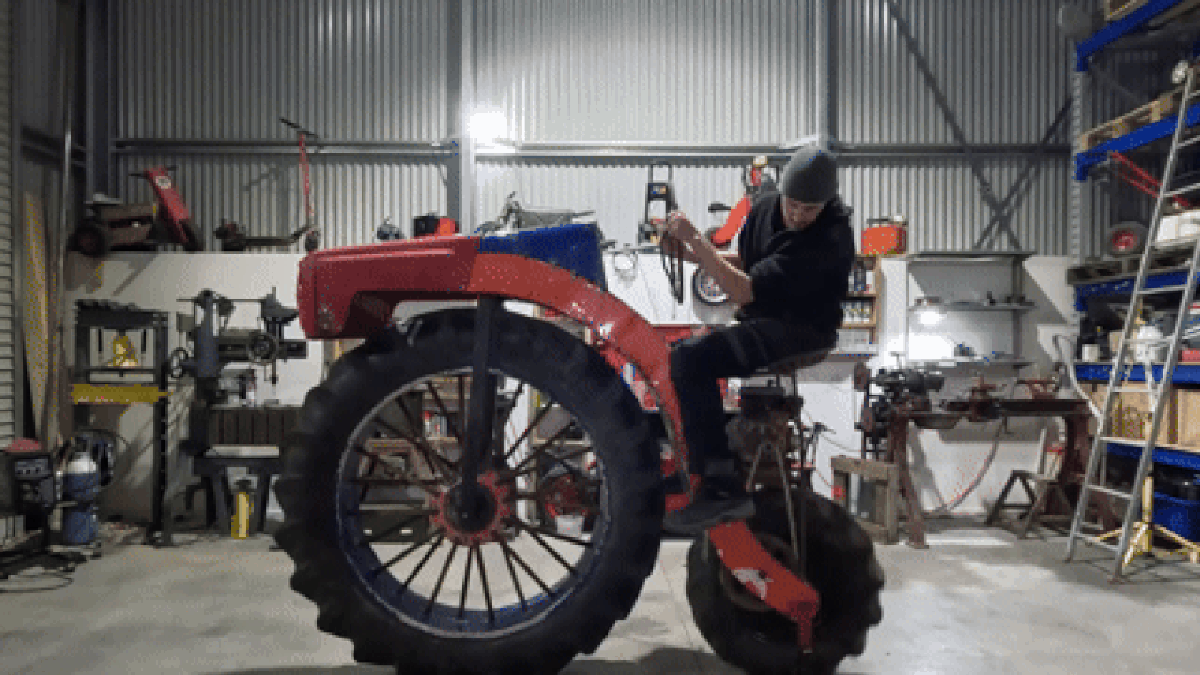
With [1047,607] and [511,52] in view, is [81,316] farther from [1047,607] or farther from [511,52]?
[1047,607]

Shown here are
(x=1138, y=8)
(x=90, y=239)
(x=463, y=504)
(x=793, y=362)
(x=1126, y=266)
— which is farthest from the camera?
(x=90, y=239)

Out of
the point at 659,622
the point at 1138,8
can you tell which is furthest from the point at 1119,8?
the point at 659,622

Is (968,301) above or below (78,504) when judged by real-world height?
above

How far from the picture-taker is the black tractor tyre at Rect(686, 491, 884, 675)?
8.54ft

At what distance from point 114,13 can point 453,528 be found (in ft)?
24.9

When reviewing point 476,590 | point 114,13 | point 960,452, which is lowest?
point 476,590

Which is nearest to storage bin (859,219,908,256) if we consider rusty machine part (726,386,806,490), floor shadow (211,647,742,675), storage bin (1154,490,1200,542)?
storage bin (1154,490,1200,542)

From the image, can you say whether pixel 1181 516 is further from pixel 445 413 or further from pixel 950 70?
pixel 445 413

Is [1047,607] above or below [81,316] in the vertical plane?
below

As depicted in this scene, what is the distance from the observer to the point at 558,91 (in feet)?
24.3

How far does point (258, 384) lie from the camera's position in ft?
21.7

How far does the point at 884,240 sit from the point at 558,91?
10.9ft

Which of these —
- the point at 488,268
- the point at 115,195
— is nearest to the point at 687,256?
the point at 488,268

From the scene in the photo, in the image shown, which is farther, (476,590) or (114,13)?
(114,13)
